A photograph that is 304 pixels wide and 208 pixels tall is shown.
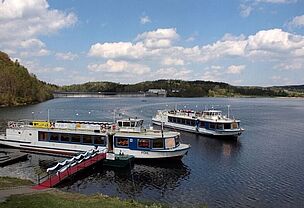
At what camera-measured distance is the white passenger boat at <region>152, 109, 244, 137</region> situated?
2980 inches

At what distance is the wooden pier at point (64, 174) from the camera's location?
123 feet

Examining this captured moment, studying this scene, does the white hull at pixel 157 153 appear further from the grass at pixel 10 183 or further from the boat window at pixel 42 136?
the grass at pixel 10 183

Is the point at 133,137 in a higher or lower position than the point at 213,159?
higher

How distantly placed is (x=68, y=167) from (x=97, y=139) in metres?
11.5

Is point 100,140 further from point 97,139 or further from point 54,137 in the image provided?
point 54,137

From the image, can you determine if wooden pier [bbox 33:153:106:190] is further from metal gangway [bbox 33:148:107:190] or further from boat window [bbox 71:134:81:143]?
boat window [bbox 71:134:81:143]

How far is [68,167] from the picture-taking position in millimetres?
43000

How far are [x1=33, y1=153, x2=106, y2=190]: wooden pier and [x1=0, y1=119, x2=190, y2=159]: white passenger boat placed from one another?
3.97 meters

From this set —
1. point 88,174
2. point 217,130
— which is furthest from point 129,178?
point 217,130

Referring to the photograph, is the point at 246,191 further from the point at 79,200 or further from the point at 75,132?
the point at 75,132

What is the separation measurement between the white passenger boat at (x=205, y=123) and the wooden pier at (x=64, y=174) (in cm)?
2510

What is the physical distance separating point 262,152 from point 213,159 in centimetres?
1088

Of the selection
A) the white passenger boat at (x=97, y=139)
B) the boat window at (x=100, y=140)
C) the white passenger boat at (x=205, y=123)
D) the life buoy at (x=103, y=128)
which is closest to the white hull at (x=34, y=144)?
the white passenger boat at (x=97, y=139)

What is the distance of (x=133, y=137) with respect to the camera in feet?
170
